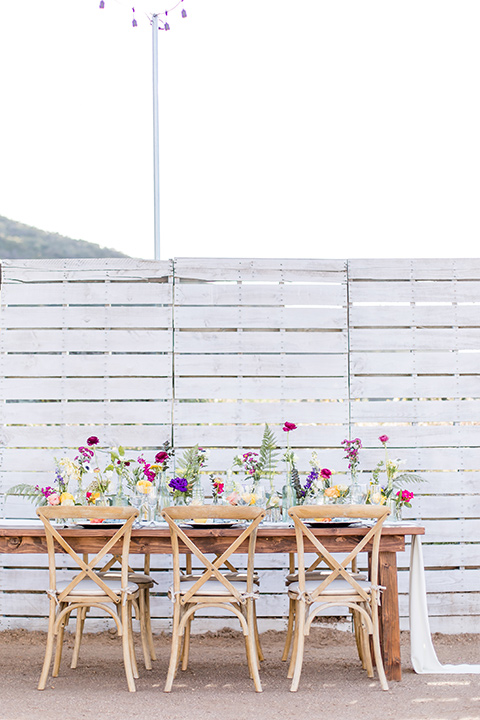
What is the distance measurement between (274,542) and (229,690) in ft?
2.29

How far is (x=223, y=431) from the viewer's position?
4.79 m

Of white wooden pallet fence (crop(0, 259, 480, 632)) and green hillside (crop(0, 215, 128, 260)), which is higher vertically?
green hillside (crop(0, 215, 128, 260))

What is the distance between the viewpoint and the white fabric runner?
3.59 meters

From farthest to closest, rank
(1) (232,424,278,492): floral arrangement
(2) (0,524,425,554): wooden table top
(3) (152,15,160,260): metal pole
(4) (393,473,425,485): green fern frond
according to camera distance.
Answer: (3) (152,15,160,260): metal pole
(4) (393,473,425,485): green fern frond
(1) (232,424,278,492): floral arrangement
(2) (0,524,425,554): wooden table top

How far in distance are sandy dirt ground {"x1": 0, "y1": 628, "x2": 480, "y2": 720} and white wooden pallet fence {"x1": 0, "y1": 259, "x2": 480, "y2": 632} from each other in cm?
68

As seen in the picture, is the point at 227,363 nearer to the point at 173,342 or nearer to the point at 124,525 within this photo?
the point at 173,342

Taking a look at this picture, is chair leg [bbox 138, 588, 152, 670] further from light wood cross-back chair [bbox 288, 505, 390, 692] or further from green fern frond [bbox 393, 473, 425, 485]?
green fern frond [bbox 393, 473, 425, 485]

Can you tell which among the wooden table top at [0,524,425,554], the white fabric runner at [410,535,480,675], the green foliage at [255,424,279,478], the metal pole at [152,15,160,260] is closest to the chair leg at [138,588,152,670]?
the wooden table top at [0,524,425,554]

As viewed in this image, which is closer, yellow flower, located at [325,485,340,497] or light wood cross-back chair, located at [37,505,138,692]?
light wood cross-back chair, located at [37,505,138,692]

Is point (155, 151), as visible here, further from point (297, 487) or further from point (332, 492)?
point (332, 492)

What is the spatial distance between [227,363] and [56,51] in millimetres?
3246

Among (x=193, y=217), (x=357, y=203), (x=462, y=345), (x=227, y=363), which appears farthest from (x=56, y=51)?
Answer: (x=462, y=345)

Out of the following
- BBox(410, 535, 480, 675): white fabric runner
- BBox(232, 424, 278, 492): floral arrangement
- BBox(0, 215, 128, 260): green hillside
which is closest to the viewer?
BBox(410, 535, 480, 675): white fabric runner

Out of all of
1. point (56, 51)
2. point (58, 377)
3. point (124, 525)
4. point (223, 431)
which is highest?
point (56, 51)
